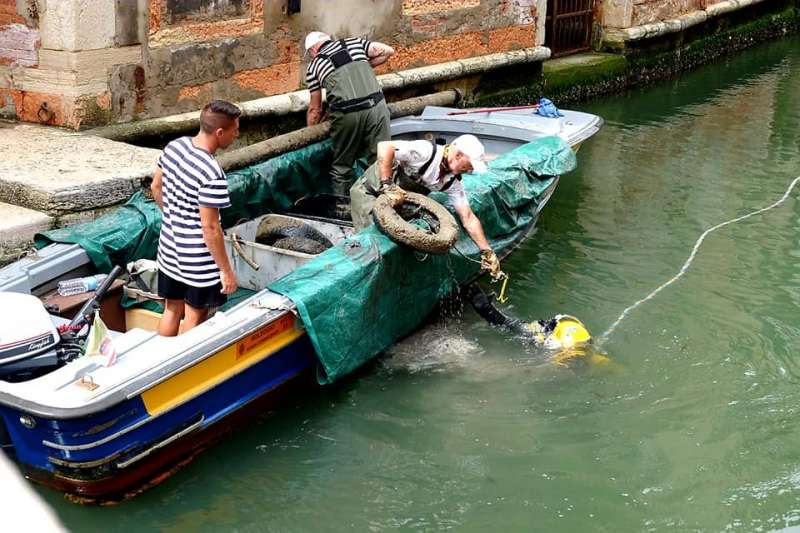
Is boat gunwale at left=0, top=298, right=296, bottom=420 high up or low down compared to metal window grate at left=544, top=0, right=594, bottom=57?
down

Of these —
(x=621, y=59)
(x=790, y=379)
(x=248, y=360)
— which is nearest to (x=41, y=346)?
(x=248, y=360)

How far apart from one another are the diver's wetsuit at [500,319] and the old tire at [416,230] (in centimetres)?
52

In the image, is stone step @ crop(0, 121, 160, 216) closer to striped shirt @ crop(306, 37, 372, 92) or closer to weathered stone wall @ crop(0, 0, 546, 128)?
weathered stone wall @ crop(0, 0, 546, 128)

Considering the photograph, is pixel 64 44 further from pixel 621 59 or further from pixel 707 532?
pixel 621 59

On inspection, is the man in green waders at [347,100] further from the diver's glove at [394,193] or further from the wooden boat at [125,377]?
the wooden boat at [125,377]

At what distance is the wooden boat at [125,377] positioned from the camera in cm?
365

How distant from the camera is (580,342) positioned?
Result: 17.0 ft

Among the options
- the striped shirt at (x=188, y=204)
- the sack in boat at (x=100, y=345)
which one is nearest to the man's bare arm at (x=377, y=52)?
the striped shirt at (x=188, y=204)

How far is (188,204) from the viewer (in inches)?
159

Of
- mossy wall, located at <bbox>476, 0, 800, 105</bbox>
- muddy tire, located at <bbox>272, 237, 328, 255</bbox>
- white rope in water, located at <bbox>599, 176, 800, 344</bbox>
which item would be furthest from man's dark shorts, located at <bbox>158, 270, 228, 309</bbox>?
mossy wall, located at <bbox>476, 0, 800, 105</bbox>

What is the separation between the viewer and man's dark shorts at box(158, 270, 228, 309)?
13.7ft

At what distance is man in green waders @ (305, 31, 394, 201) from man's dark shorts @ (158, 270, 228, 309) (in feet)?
7.38

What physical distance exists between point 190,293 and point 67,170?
165cm

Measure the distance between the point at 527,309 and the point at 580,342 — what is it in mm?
667
